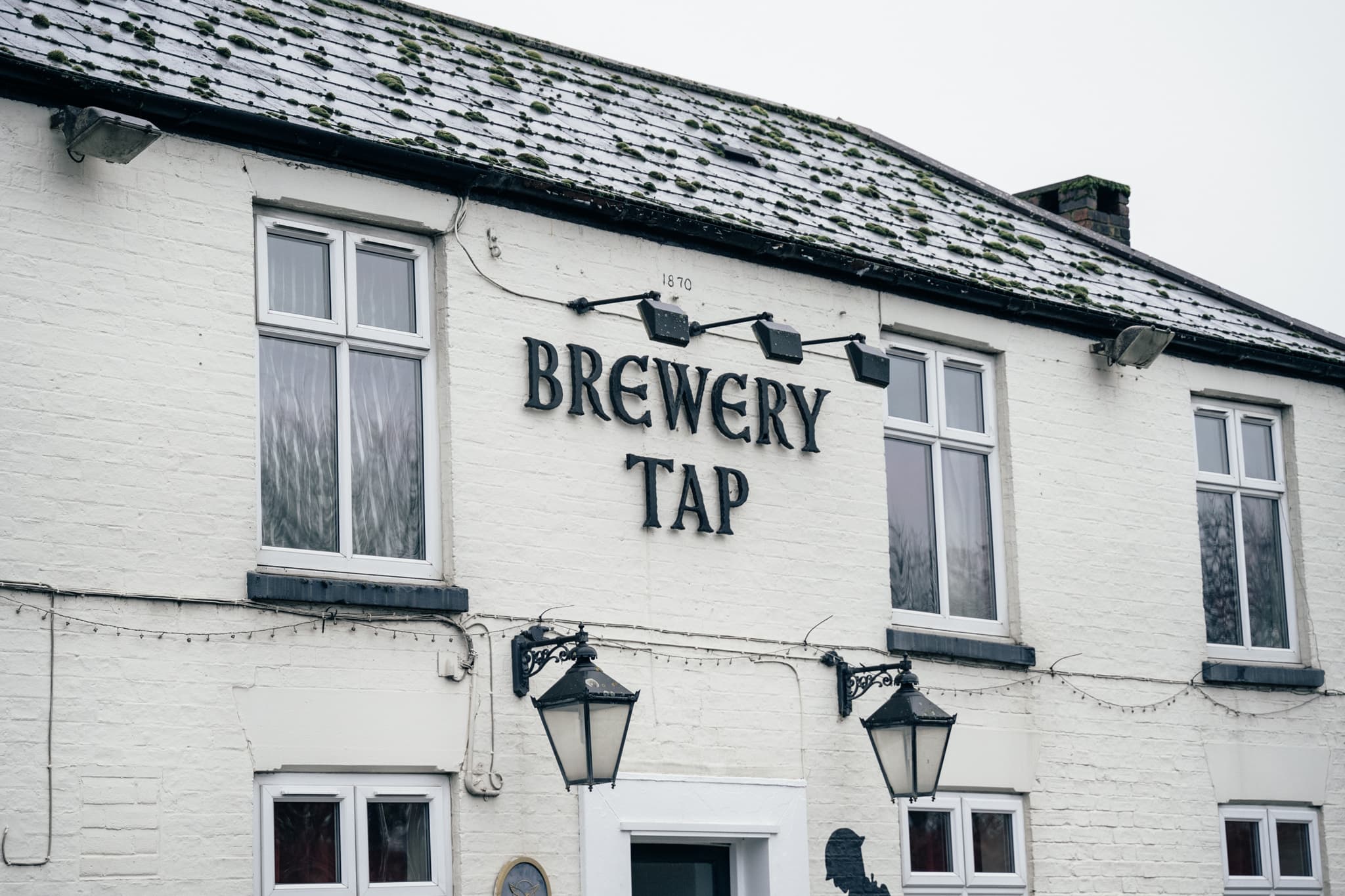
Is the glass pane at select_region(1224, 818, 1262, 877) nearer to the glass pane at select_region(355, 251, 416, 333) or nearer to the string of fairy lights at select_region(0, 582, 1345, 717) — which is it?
the string of fairy lights at select_region(0, 582, 1345, 717)

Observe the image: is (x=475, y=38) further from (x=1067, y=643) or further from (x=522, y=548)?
(x=1067, y=643)

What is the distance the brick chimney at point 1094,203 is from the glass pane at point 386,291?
7511mm

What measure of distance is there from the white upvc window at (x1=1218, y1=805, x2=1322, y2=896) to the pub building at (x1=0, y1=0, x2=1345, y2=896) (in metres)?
0.03

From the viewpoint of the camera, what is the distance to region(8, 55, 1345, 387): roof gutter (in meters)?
9.09

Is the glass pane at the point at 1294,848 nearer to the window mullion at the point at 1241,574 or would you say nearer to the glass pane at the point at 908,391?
the window mullion at the point at 1241,574

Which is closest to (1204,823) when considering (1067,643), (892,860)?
(1067,643)

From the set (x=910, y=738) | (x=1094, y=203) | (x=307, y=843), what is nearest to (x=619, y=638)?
(x=910, y=738)

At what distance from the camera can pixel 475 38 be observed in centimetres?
1284

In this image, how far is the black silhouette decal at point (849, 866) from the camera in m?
11.0

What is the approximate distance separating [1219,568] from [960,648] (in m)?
2.88

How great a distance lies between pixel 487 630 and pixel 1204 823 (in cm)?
573

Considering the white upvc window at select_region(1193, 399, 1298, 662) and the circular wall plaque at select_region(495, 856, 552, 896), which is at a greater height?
the white upvc window at select_region(1193, 399, 1298, 662)

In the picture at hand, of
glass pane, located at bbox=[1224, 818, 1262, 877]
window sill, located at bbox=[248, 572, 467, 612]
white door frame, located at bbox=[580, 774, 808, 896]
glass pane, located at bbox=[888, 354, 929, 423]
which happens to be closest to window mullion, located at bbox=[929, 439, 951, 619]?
glass pane, located at bbox=[888, 354, 929, 423]

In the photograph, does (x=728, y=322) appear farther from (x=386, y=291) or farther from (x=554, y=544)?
(x=386, y=291)
